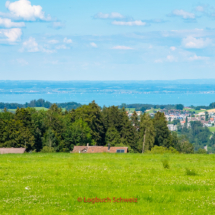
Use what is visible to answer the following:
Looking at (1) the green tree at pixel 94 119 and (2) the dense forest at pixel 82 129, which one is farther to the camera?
(1) the green tree at pixel 94 119

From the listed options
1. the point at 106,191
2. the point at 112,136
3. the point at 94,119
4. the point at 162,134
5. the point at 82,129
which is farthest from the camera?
the point at 162,134

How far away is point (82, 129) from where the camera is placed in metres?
75.2

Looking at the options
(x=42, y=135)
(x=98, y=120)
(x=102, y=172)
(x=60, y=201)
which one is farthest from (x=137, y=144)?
(x=60, y=201)

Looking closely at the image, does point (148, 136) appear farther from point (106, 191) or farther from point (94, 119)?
point (106, 191)

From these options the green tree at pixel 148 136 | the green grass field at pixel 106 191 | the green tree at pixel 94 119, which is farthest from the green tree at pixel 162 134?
the green grass field at pixel 106 191

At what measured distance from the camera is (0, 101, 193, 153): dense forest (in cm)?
6569

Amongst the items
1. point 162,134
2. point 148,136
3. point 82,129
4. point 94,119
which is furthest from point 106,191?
point 162,134

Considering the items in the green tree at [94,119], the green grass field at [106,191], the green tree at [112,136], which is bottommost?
the green tree at [112,136]

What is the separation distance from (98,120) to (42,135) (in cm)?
1397

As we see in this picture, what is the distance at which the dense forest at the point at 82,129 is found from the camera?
6569 centimetres

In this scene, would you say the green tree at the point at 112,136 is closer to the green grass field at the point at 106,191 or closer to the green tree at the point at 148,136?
the green tree at the point at 148,136

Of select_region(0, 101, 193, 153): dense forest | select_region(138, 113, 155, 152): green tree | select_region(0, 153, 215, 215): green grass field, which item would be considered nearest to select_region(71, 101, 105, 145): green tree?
select_region(0, 101, 193, 153): dense forest

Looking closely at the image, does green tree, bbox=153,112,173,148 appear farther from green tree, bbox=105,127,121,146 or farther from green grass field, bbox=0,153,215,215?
green grass field, bbox=0,153,215,215

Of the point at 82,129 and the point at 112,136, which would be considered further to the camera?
the point at 112,136
